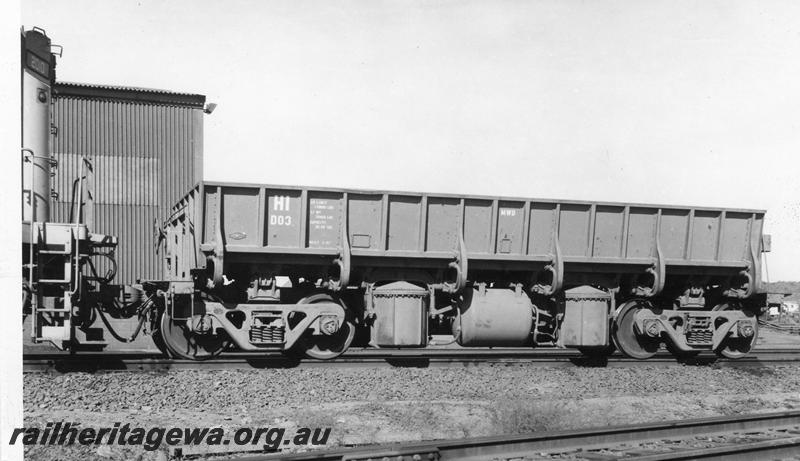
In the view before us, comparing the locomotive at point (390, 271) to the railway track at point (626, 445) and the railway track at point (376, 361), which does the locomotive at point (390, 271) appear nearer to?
the railway track at point (376, 361)

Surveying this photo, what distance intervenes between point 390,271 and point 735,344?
7.41 metres

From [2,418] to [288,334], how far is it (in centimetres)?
557

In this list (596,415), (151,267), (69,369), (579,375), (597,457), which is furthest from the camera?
(151,267)

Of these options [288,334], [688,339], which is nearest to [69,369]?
[288,334]

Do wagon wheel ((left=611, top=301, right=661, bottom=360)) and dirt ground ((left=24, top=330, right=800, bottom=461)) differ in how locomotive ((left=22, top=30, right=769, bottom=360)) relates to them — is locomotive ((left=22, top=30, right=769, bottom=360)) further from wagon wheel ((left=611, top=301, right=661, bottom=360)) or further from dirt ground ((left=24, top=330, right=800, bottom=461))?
dirt ground ((left=24, top=330, right=800, bottom=461))

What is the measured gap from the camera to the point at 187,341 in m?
11.5

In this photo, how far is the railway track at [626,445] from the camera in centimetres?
598

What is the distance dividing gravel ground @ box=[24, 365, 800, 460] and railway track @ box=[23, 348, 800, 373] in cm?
46

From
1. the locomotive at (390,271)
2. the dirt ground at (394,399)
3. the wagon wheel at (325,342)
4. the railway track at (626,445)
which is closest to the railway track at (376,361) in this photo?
the wagon wheel at (325,342)

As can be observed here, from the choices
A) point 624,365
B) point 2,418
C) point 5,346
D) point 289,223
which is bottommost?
point 624,365

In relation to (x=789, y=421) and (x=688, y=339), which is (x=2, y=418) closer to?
(x=789, y=421)

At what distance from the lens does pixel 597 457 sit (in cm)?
638

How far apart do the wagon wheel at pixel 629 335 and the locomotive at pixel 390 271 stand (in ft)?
0.10

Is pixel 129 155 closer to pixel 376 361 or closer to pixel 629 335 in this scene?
pixel 376 361
